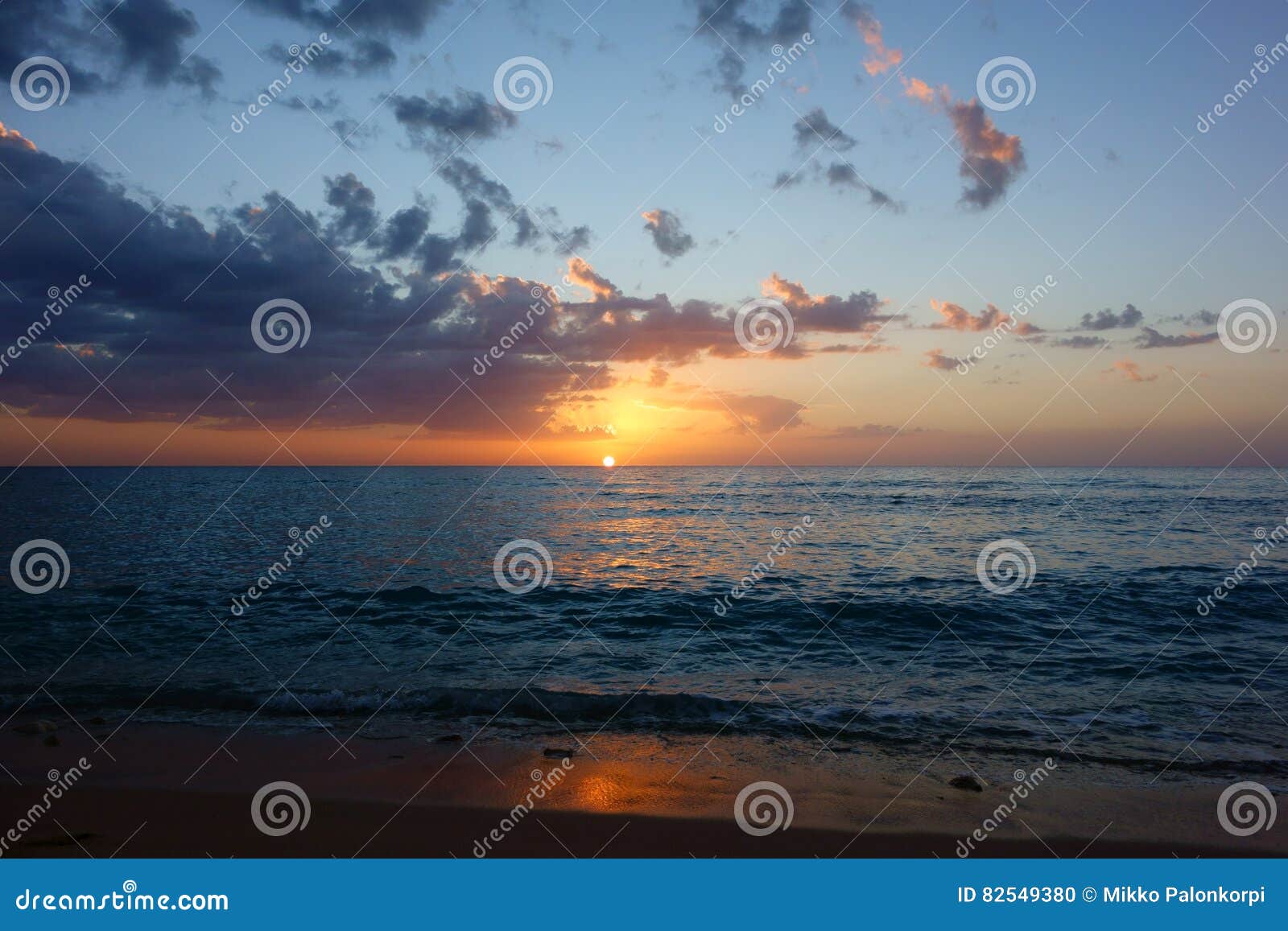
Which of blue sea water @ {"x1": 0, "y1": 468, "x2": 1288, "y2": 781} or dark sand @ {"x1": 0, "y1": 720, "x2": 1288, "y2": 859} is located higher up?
blue sea water @ {"x1": 0, "y1": 468, "x2": 1288, "y2": 781}

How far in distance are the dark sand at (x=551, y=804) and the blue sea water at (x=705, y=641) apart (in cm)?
103

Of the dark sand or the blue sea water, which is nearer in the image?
the dark sand

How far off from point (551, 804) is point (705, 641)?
9070mm

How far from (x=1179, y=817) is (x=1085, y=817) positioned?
113cm

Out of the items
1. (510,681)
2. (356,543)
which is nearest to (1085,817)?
(510,681)

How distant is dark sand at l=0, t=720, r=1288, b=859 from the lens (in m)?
6.92

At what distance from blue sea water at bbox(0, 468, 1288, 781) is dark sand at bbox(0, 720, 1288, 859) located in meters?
1.03

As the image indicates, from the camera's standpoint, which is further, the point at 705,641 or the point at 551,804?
the point at 705,641

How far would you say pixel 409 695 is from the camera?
1205cm

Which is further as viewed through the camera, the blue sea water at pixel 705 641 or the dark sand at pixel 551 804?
the blue sea water at pixel 705 641

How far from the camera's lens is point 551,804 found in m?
7.81

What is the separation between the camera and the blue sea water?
1097 centimetres

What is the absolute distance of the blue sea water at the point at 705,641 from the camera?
10969 millimetres

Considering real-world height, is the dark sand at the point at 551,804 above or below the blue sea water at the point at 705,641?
below
